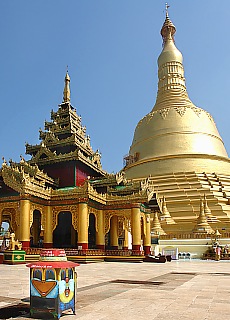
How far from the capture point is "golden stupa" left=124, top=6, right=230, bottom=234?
3672 centimetres

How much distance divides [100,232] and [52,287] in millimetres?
21616

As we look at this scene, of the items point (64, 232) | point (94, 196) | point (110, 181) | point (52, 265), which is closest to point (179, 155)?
point (110, 181)

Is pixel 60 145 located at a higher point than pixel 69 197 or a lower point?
higher

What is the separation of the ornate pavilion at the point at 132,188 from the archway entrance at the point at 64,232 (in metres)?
0.08

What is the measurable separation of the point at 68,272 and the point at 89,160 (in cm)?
2435

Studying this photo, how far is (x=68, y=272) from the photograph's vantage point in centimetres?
618

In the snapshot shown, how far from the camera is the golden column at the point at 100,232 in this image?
26969 millimetres

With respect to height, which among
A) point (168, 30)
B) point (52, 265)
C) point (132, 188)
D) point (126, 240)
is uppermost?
point (168, 30)

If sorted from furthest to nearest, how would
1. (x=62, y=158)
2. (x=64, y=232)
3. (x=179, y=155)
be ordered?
(x=179, y=155)
(x=62, y=158)
(x=64, y=232)

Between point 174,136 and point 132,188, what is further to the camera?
point 174,136

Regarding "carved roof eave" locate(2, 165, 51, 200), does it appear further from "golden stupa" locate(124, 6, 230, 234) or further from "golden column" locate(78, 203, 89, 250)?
"golden stupa" locate(124, 6, 230, 234)

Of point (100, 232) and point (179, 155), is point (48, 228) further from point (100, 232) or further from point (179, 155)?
point (179, 155)

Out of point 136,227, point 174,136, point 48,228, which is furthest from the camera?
point 174,136

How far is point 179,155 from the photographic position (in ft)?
144
